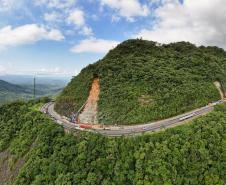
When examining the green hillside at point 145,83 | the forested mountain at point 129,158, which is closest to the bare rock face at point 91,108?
the green hillside at point 145,83

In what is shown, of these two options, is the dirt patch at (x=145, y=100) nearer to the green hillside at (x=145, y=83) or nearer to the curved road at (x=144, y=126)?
the green hillside at (x=145, y=83)

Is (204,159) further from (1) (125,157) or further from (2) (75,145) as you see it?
(2) (75,145)

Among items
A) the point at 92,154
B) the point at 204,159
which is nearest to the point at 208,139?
the point at 204,159

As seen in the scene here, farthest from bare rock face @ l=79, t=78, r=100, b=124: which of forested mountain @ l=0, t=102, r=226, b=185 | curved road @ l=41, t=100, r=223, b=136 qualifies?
forested mountain @ l=0, t=102, r=226, b=185

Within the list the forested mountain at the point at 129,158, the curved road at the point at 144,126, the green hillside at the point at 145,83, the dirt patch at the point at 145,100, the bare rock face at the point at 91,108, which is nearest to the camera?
the forested mountain at the point at 129,158

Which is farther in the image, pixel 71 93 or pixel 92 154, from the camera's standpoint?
pixel 71 93
